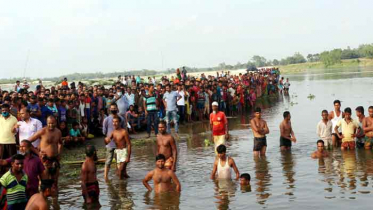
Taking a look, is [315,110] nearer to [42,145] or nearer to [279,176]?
[279,176]

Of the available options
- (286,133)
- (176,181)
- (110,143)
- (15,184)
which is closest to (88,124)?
(110,143)

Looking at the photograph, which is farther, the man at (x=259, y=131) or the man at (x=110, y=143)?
the man at (x=259, y=131)

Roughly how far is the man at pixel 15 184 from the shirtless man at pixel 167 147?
144 inches

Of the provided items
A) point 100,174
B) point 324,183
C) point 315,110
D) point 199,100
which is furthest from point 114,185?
point 315,110

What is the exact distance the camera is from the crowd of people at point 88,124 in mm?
9234

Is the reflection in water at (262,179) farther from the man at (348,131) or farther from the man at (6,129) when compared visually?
the man at (6,129)

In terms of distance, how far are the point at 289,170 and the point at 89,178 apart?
5.10m

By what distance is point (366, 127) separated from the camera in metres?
15.0

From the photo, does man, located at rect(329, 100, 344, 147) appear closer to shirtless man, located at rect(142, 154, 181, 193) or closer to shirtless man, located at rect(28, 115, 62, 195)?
shirtless man, located at rect(142, 154, 181, 193)

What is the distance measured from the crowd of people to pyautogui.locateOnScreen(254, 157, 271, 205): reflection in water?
0.45 meters

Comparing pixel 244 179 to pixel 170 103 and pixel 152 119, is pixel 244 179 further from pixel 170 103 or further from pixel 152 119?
pixel 170 103

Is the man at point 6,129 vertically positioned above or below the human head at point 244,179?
above

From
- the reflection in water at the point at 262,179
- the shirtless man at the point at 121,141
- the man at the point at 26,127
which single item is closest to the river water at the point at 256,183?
the reflection in water at the point at 262,179

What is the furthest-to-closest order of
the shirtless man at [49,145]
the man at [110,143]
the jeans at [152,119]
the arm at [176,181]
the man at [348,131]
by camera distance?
the jeans at [152,119] < the man at [348,131] < the man at [110,143] < the shirtless man at [49,145] < the arm at [176,181]
